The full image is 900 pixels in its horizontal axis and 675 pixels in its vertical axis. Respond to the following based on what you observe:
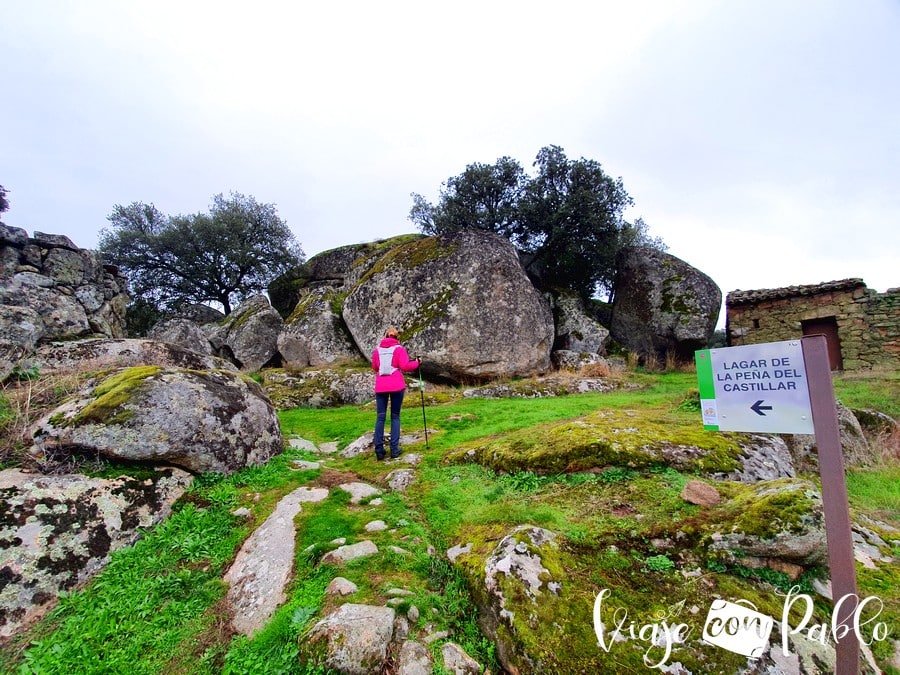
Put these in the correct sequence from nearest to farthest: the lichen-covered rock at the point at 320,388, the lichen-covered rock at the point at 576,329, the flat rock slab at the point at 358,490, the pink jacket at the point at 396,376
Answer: the flat rock slab at the point at 358,490 < the pink jacket at the point at 396,376 < the lichen-covered rock at the point at 320,388 < the lichen-covered rock at the point at 576,329

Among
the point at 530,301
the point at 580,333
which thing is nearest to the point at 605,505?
the point at 530,301

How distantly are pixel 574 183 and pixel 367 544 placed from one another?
68.9ft

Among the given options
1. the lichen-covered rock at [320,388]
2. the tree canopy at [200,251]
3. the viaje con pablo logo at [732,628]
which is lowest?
the viaje con pablo logo at [732,628]

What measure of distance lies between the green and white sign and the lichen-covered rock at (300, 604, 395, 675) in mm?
2991

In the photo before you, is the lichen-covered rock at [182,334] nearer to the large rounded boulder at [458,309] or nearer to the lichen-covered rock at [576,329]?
the large rounded boulder at [458,309]

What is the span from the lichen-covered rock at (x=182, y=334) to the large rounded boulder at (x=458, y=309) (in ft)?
27.2

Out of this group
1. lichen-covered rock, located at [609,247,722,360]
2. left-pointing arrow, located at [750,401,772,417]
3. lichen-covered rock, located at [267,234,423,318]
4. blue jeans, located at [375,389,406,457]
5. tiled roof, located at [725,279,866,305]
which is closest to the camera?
left-pointing arrow, located at [750,401,772,417]

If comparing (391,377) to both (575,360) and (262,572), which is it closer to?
(262,572)

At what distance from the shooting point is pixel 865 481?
5.39 metres

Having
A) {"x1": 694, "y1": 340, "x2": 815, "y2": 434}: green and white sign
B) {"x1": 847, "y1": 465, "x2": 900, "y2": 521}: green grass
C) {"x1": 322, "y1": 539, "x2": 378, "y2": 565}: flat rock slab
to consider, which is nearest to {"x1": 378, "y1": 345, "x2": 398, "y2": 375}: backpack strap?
{"x1": 322, "y1": 539, "x2": 378, "y2": 565}: flat rock slab

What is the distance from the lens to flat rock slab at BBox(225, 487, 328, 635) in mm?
3006

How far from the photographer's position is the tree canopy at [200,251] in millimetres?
22312

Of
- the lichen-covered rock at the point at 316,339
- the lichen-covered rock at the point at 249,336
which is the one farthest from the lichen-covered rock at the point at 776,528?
the lichen-covered rock at the point at 249,336

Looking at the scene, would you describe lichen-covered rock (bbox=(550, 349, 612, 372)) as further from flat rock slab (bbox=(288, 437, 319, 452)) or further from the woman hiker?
flat rock slab (bbox=(288, 437, 319, 452))
